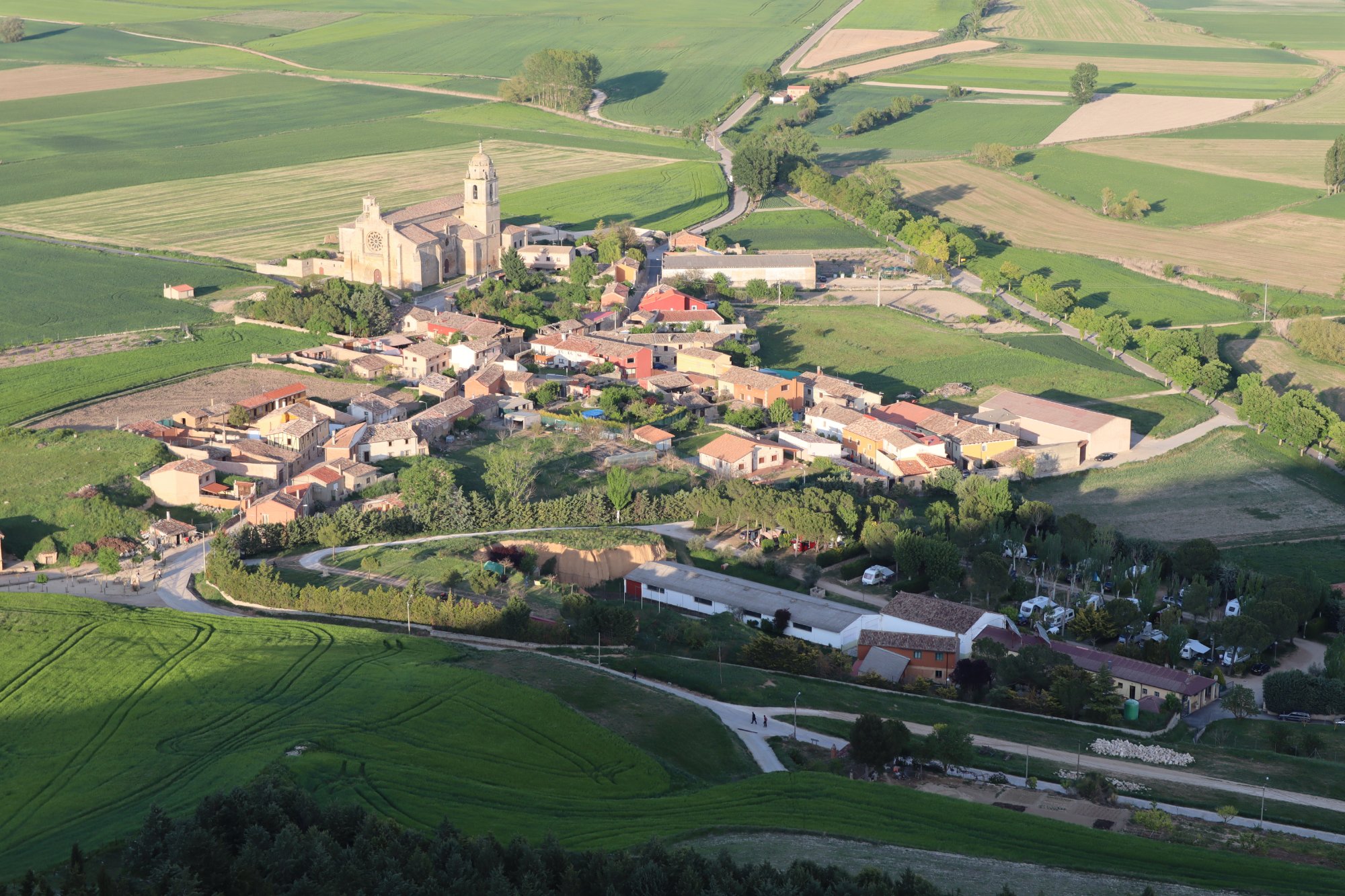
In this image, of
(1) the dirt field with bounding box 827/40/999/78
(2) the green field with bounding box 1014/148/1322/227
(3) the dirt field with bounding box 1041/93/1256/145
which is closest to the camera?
(2) the green field with bounding box 1014/148/1322/227

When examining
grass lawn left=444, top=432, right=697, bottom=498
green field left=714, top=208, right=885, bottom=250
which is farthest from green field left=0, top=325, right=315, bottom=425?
green field left=714, top=208, right=885, bottom=250

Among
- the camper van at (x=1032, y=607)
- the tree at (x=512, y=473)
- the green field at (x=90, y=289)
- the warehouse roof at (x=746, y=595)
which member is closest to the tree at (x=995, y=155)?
the green field at (x=90, y=289)

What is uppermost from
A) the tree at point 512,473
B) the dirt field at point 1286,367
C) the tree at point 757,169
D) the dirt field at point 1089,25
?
the dirt field at point 1089,25

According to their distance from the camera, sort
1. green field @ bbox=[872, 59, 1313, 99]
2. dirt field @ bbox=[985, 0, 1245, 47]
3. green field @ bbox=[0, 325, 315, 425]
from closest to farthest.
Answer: green field @ bbox=[0, 325, 315, 425] < green field @ bbox=[872, 59, 1313, 99] < dirt field @ bbox=[985, 0, 1245, 47]

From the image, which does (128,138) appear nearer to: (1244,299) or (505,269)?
(505,269)

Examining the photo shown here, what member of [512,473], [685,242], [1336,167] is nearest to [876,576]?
[512,473]

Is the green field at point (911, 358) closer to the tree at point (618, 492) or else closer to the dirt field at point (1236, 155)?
the tree at point (618, 492)

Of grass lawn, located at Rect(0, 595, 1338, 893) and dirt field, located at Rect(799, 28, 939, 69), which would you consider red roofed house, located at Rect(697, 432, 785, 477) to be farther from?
dirt field, located at Rect(799, 28, 939, 69)
